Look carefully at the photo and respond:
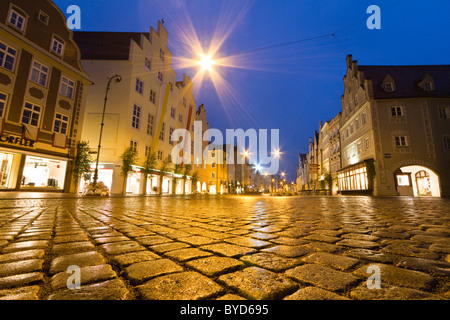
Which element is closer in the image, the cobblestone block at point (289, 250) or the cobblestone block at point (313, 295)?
the cobblestone block at point (313, 295)

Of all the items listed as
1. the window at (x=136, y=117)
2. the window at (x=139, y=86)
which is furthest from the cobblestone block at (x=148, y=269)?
the window at (x=139, y=86)

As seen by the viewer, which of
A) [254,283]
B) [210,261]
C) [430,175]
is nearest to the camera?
[254,283]

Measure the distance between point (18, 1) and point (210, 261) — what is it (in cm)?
2354

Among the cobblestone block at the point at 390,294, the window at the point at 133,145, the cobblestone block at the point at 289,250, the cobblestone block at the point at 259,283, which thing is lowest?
the cobblestone block at the point at 289,250

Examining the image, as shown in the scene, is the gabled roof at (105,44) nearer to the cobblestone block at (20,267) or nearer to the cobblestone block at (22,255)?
the cobblestone block at (22,255)

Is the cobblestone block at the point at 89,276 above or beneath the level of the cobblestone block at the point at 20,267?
above

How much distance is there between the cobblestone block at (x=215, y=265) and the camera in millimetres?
1401

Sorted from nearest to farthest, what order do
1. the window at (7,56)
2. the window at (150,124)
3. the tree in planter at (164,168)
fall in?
1. the window at (7,56)
2. the window at (150,124)
3. the tree in planter at (164,168)

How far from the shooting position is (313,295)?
1.06m

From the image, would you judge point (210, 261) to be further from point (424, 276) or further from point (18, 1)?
point (18, 1)

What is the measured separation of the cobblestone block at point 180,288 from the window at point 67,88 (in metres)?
22.1

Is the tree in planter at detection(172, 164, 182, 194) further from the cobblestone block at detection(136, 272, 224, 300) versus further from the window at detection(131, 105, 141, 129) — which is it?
the cobblestone block at detection(136, 272, 224, 300)
